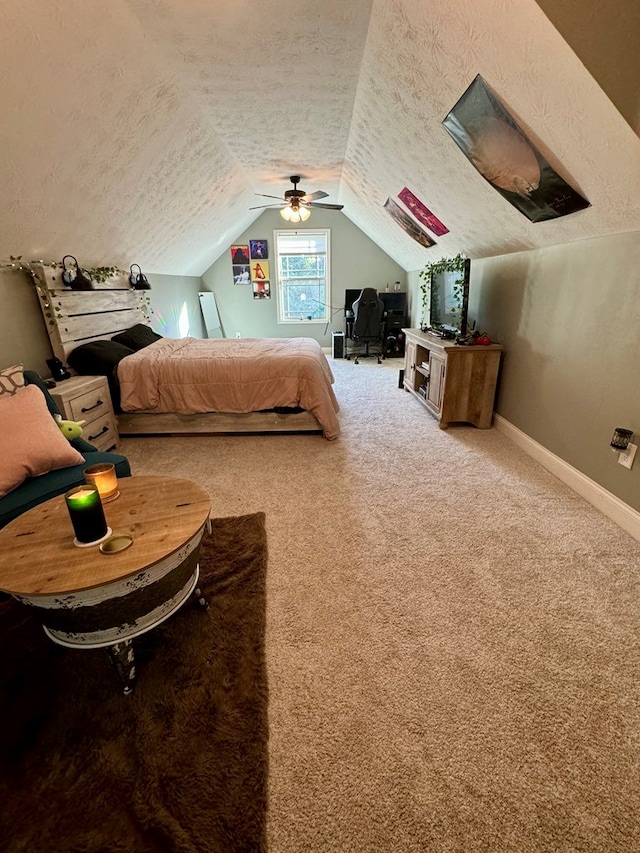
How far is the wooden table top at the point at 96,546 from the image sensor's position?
118 centimetres

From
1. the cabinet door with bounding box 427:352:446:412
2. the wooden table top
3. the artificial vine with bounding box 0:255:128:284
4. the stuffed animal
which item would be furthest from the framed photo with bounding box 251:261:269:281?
the wooden table top

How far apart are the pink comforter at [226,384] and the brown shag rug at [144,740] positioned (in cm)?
197

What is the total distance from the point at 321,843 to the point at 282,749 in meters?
0.24

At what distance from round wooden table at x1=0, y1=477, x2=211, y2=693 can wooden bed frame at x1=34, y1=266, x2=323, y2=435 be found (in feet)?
6.52

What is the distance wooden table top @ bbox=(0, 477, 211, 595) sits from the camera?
118cm

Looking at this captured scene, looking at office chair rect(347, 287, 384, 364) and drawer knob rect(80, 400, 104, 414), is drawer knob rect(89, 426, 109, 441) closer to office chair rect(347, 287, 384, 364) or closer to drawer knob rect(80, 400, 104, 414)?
drawer knob rect(80, 400, 104, 414)

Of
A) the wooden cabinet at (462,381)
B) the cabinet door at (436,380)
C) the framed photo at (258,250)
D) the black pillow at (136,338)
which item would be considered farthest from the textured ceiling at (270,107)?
the framed photo at (258,250)

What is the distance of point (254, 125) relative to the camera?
331 cm

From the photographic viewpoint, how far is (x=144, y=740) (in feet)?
3.96

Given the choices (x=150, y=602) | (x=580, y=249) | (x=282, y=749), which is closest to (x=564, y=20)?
(x=580, y=249)

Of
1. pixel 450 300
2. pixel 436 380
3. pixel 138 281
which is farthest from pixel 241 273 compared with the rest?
pixel 436 380

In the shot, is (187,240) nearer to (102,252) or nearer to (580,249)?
(102,252)

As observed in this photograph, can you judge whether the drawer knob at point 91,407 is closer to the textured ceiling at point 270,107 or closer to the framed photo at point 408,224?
the textured ceiling at point 270,107

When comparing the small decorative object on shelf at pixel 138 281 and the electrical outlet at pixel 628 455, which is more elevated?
the small decorative object on shelf at pixel 138 281
